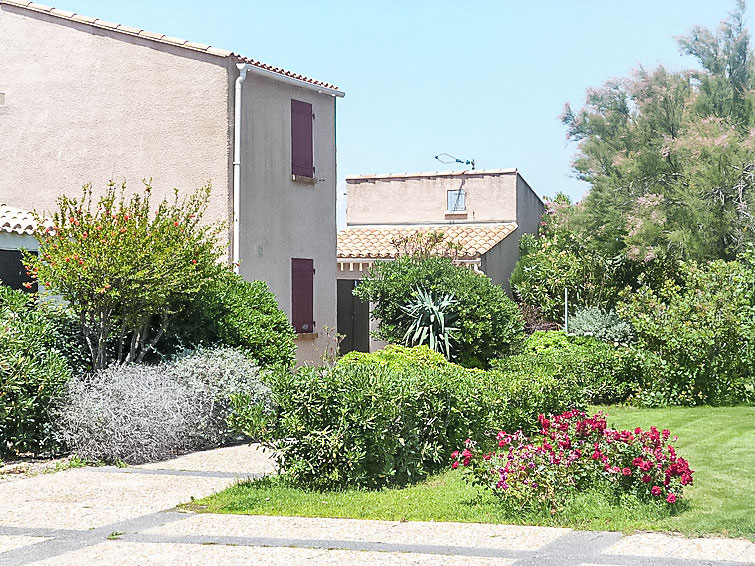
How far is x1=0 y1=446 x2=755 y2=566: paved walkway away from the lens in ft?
20.7

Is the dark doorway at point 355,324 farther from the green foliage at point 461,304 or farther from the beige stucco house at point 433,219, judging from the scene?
the green foliage at point 461,304

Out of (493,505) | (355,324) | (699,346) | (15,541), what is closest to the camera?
(15,541)

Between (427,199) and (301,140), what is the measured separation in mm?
11727

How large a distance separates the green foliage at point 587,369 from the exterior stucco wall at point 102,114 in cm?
611

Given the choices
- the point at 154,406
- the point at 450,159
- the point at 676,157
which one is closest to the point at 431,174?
the point at 450,159

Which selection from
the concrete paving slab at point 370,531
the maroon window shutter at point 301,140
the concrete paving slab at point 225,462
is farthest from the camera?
the maroon window shutter at point 301,140

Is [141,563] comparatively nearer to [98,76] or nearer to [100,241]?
[100,241]

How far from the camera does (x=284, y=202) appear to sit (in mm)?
17719

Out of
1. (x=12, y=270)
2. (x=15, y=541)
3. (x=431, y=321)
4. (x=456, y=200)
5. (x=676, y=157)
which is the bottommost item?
(x=15, y=541)

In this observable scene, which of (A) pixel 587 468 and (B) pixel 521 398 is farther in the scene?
(B) pixel 521 398

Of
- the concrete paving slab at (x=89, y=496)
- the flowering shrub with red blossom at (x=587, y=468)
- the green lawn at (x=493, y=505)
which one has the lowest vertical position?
the concrete paving slab at (x=89, y=496)

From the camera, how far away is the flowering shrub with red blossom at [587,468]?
25.1 feet

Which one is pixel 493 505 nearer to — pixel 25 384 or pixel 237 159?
pixel 25 384

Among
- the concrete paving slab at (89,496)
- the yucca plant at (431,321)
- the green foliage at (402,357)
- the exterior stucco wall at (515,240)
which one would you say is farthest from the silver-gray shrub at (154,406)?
the exterior stucco wall at (515,240)
